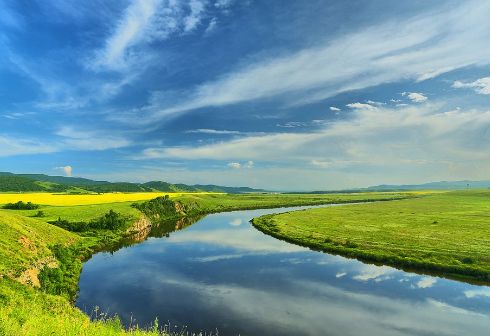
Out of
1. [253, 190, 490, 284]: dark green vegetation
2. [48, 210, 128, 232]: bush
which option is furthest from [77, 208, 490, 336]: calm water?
[48, 210, 128, 232]: bush

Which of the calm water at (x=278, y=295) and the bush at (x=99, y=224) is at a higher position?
the bush at (x=99, y=224)

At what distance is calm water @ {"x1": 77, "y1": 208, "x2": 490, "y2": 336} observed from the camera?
101 feet

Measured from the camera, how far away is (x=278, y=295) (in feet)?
127

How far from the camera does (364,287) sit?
135 feet

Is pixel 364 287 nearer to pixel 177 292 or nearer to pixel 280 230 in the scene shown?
pixel 177 292

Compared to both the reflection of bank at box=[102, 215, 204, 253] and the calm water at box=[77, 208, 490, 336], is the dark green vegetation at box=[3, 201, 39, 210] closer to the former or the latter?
the reflection of bank at box=[102, 215, 204, 253]

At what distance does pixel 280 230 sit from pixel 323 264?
1212 inches

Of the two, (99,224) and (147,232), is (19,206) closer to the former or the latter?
(99,224)

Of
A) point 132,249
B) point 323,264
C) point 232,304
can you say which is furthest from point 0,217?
point 323,264

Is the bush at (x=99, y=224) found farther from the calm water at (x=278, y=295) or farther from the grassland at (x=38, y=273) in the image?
the calm water at (x=278, y=295)

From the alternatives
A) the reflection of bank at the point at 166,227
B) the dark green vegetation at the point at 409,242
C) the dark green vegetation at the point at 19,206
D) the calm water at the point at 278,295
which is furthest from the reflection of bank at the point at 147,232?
the dark green vegetation at the point at 19,206

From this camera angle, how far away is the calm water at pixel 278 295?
30.8 metres

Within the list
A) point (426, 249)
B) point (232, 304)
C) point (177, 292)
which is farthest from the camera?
point (426, 249)

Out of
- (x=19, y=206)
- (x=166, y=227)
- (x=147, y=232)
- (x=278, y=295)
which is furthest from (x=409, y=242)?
(x=19, y=206)
